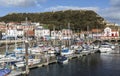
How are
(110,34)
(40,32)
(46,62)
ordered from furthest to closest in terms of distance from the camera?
(110,34), (40,32), (46,62)

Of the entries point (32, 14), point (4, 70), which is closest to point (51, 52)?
point (4, 70)

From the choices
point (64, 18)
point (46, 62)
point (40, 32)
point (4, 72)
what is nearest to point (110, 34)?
point (40, 32)

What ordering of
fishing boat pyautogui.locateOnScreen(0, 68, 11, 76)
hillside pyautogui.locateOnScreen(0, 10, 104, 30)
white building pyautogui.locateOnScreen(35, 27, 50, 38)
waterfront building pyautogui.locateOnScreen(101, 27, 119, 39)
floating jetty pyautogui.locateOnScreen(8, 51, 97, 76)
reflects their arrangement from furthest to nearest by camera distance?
hillside pyautogui.locateOnScreen(0, 10, 104, 30) < waterfront building pyautogui.locateOnScreen(101, 27, 119, 39) < white building pyautogui.locateOnScreen(35, 27, 50, 38) < floating jetty pyautogui.locateOnScreen(8, 51, 97, 76) < fishing boat pyautogui.locateOnScreen(0, 68, 11, 76)

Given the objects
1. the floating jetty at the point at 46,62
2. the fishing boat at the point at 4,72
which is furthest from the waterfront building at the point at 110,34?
the fishing boat at the point at 4,72

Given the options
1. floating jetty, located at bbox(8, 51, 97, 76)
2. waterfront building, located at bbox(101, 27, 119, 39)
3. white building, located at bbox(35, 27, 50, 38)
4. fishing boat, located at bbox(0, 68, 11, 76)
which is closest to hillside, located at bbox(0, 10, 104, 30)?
waterfront building, located at bbox(101, 27, 119, 39)

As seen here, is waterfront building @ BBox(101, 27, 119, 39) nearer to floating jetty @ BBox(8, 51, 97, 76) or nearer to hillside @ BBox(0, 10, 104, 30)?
hillside @ BBox(0, 10, 104, 30)

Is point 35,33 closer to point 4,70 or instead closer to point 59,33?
point 59,33

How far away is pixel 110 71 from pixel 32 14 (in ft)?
459

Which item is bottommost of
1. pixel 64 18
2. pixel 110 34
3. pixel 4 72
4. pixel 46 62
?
pixel 46 62

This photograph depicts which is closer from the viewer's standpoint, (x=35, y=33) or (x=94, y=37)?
(x=35, y=33)

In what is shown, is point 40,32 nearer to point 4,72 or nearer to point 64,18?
point 64,18

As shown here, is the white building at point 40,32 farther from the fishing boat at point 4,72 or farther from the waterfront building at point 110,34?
the fishing boat at point 4,72

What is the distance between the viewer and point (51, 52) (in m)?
64.1

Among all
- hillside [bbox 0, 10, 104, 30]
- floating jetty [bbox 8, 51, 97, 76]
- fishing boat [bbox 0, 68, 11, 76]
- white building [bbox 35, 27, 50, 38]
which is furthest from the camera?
hillside [bbox 0, 10, 104, 30]
